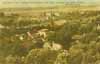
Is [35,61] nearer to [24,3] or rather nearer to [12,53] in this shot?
[12,53]

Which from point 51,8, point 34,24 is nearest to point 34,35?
point 34,24

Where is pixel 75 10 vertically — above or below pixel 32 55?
above

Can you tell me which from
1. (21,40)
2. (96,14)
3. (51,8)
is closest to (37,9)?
(51,8)

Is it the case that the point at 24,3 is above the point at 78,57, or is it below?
above

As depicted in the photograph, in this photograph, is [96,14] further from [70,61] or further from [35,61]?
[35,61]

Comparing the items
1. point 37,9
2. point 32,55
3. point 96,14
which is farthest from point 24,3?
point 96,14

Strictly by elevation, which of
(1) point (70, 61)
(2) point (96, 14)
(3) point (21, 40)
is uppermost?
(2) point (96, 14)

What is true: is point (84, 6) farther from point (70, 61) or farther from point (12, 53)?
point (12, 53)
